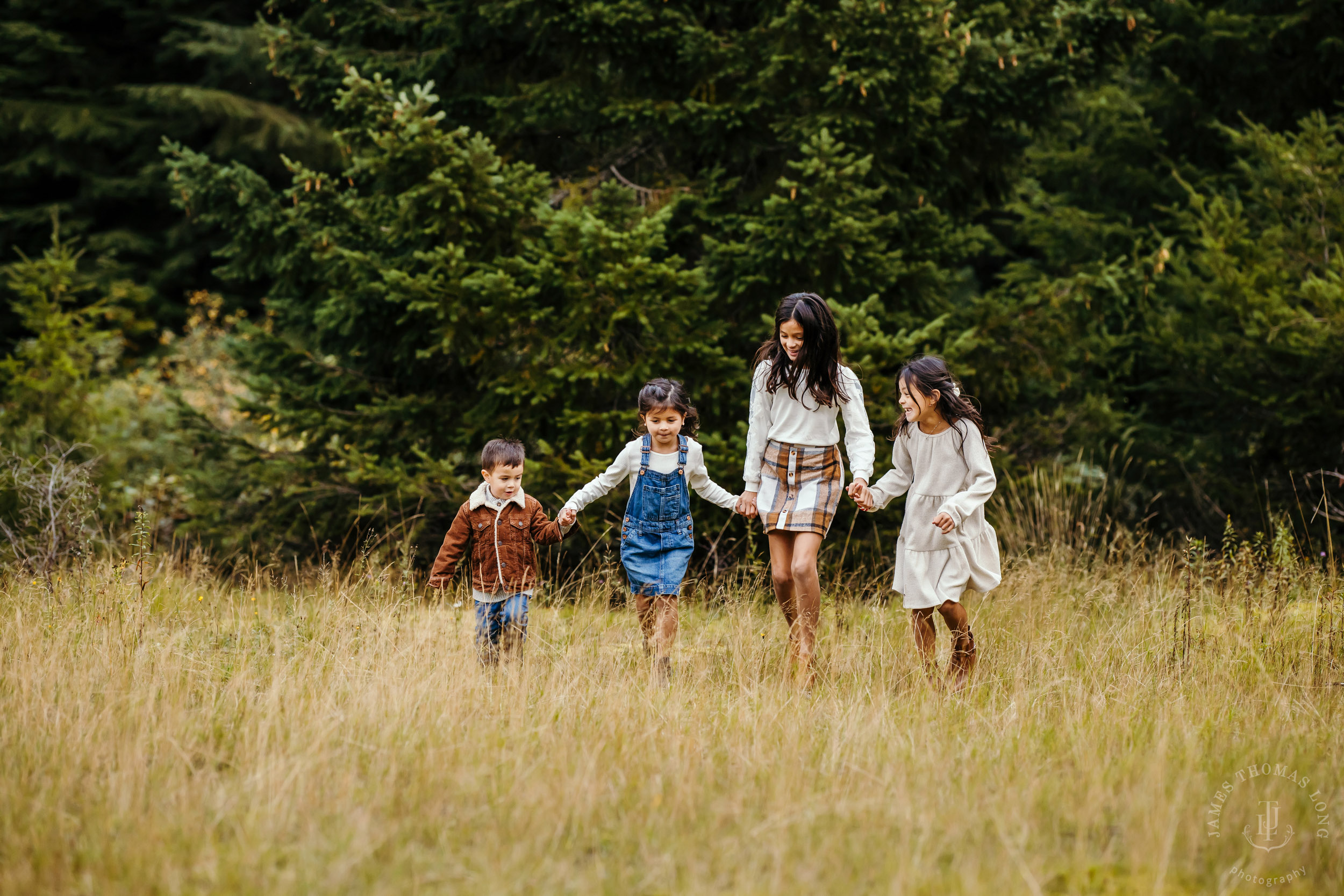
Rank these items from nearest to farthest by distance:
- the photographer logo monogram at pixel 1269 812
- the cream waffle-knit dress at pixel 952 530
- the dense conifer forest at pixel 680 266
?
the photographer logo monogram at pixel 1269 812
the cream waffle-knit dress at pixel 952 530
the dense conifer forest at pixel 680 266

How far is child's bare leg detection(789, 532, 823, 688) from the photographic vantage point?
4.44m

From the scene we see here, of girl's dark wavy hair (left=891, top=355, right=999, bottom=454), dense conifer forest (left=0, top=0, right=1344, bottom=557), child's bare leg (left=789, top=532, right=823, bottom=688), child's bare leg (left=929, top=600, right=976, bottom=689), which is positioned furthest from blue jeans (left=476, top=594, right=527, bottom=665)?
girl's dark wavy hair (left=891, top=355, right=999, bottom=454)

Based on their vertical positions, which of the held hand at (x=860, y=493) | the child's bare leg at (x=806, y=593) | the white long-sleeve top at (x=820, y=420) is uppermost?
the white long-sleeve top at (x=820, y=420)

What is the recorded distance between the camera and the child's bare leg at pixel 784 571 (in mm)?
4645

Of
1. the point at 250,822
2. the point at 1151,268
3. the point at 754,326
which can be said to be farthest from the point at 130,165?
the point at 250,822

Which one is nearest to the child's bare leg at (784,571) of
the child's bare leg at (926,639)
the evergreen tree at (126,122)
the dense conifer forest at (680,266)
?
the child's bare leg at (926,639)

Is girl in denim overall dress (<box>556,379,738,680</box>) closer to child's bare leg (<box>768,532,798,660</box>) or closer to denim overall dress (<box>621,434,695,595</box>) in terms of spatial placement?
denim overall dress (<box>621,434,695,595</box>)

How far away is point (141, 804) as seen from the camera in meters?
2.94

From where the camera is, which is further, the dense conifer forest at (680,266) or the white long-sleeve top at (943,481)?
the dense conifer forest at (680,266)

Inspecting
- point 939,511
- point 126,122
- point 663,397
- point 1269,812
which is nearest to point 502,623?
point 663,397

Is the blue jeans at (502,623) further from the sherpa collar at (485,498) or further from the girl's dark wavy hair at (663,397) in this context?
the girl's dark wavy hair at (663,397)

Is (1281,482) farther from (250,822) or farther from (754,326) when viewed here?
(250,822)

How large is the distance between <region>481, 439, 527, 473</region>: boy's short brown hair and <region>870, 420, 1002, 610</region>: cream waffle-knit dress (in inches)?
65.0

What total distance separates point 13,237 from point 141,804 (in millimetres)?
15897
